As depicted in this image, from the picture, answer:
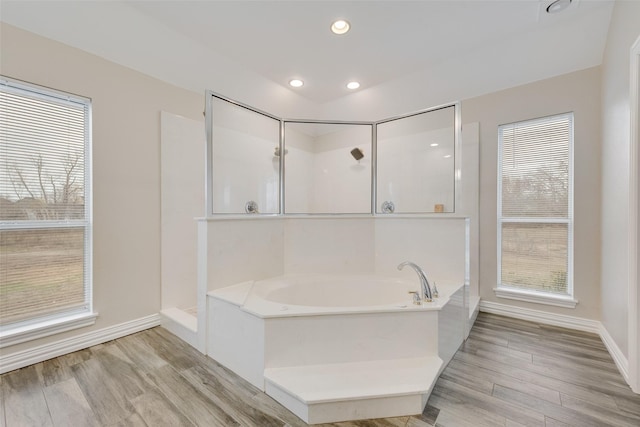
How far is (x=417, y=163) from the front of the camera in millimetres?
2879

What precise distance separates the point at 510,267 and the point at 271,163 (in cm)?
284

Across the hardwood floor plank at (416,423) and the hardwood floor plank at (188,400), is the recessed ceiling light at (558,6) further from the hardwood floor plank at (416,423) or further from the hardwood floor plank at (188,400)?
the hardwood floor plank at (188,400)

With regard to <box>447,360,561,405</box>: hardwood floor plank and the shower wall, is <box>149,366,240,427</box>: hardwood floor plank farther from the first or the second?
<box>447,360,561,405</box>: hardwood floor plank

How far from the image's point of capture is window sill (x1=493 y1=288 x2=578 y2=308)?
2.48 metres

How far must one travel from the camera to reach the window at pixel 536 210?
2549 millimetres

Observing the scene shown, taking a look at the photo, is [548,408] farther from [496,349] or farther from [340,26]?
[340,26]

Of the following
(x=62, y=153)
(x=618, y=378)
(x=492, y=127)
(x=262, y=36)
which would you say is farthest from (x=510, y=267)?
(x=62, y=153)

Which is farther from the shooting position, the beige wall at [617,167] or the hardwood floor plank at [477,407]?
the beige wall at [617,167]

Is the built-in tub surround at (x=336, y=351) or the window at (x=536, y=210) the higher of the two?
the window at (x=536, y=210)

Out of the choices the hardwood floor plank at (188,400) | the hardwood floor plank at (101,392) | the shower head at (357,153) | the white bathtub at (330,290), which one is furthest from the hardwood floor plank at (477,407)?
the shower head at (357,153)

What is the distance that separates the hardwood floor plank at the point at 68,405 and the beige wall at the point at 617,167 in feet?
10.9

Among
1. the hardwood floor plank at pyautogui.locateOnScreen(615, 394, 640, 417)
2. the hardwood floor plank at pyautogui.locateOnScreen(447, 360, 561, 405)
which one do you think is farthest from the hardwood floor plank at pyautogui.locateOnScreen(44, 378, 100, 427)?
the hardwood floor plank at pyautogui.locateOnScreen(615, 394, 640, 417)

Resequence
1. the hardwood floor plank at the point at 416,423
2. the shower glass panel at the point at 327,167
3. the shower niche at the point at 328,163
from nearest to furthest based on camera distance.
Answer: the hardwood floor plank at the point at 416,423 → the shower niche at the point at 328,163 → the shower glass panel at the point at 327,167

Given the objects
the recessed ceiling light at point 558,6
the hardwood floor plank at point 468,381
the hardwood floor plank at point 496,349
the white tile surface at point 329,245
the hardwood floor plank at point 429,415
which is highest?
the recessed ceiling light at point 558,6
